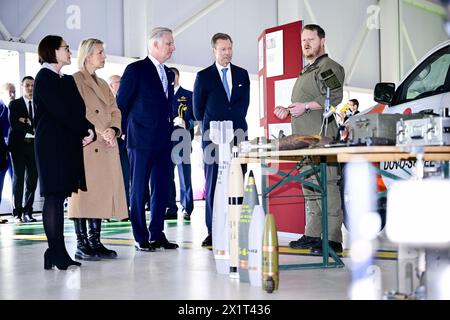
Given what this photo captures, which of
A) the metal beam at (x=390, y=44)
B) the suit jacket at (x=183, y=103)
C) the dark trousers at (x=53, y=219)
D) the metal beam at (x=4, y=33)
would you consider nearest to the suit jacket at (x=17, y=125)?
the metal beam at (x=4, y=33)

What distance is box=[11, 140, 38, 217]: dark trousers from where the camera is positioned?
322 inches

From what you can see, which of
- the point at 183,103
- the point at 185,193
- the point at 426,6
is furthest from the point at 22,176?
the point at 426,6

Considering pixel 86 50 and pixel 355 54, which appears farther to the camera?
pixel 355 54

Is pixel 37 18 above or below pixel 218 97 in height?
above

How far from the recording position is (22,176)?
8219mm

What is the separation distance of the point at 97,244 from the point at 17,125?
3.96m

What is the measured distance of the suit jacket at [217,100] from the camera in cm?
529

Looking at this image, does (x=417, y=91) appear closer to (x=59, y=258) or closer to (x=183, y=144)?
(x=59, y=258)

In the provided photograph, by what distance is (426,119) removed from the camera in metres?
3.10

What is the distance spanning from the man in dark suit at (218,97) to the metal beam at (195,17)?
586 cm

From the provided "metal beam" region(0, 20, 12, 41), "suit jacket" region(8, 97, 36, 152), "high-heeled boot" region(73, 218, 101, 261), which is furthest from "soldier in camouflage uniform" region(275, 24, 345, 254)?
"metal beam" region(0, 20, 12, 41)

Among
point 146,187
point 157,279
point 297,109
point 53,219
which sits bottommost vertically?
point 157,279

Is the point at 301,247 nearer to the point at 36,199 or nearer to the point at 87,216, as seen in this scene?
the point at 87,216

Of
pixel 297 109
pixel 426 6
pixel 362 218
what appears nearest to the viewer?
pixel 297 109
